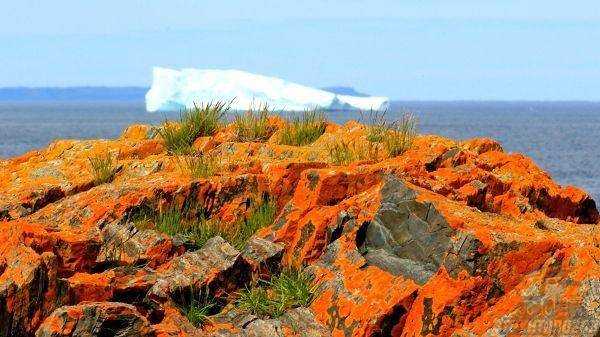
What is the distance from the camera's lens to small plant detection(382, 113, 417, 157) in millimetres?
14172

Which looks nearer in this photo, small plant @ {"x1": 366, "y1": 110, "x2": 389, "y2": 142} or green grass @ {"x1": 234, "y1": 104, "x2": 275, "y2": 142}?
small plant @ {"x1": 366, "y1": 110, "x2": 389, "y2": 142}

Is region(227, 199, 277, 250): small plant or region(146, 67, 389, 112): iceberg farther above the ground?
region(227, 199, 277, 250): small plant

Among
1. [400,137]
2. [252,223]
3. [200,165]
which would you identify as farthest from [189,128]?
[252,223]

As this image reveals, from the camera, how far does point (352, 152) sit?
13.9m

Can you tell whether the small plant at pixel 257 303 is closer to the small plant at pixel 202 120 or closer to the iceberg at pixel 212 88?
the small plant at pixel 202 120

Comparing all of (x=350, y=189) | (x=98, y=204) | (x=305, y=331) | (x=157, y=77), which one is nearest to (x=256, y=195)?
(x=350, y=189)

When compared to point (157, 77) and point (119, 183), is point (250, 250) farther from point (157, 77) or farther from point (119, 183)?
point (157, 77)

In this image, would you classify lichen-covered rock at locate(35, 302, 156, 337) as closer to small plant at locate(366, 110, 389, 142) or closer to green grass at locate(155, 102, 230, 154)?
green grass at locate(155, 102, 230, 154)

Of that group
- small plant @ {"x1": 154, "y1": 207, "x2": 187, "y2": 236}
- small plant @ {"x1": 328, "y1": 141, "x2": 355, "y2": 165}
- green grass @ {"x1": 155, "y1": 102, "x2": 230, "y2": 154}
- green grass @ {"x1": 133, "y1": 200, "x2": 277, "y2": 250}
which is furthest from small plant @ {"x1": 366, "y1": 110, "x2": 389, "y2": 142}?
small plant @ {"x1": 154, "y1": 207, "x2": 187, "y2": 236}

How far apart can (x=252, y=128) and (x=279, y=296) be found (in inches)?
222

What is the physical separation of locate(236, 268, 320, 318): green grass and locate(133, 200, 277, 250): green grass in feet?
4.19

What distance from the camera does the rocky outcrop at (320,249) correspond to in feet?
31.6

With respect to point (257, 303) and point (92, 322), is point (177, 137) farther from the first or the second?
point (92, 322)

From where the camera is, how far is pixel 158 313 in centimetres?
1051
